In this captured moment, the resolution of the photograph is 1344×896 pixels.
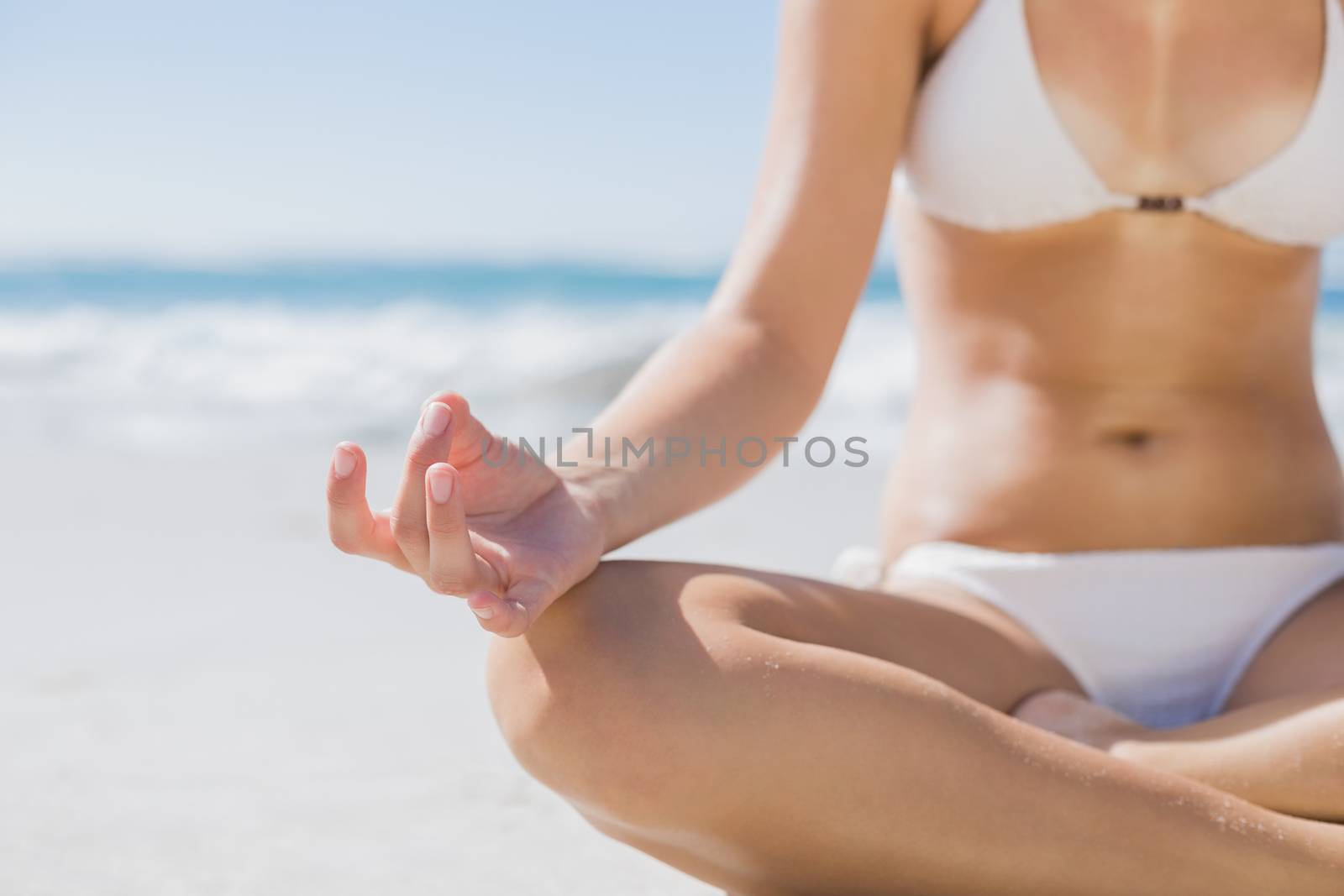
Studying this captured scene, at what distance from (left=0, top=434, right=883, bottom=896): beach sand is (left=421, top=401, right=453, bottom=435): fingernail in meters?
0.63

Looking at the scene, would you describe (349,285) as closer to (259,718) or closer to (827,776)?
(259,718)

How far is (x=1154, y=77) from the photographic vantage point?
4.36 ft

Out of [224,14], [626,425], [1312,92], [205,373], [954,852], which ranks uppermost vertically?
[224,14]

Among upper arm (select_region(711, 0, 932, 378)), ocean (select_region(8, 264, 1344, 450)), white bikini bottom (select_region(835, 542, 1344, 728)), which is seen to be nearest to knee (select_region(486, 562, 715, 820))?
upper arm (select_region(711, 0, 932, 378))

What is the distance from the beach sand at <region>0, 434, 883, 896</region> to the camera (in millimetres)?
1285

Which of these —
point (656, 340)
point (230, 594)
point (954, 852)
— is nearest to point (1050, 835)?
point (954, 852)

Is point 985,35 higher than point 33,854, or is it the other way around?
point 985,35

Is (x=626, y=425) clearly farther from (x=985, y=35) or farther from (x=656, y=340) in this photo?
(x=656, y=340)

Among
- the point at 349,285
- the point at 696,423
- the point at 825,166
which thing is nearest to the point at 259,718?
the point at 696,423

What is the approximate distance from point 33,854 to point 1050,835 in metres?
0.98

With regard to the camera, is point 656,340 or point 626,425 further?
point 656,340

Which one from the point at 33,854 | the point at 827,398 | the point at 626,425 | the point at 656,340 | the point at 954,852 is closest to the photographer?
the point at 954,852

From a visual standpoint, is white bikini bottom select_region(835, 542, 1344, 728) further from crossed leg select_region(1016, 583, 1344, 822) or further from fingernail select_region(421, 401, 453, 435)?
fingernail select_region(421, 401, 453, 435)

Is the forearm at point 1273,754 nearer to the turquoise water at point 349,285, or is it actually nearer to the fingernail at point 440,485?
the fingernail at point 440,485
